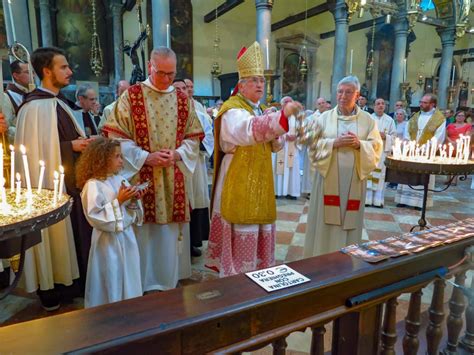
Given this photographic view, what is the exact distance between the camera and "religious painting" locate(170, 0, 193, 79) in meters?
14.2

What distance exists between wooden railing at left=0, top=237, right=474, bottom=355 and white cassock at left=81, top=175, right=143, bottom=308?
1.33 metres

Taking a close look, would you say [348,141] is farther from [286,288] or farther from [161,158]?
[286,288]

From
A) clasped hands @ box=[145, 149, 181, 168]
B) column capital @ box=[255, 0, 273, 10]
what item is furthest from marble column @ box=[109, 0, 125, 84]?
clasped hands @ box=[145, 149, 181, 168]

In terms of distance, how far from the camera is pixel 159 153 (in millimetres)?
2721

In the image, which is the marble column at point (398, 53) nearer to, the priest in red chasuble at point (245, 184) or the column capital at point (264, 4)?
the column capital at point (264, 4)

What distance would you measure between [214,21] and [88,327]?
16.2 m

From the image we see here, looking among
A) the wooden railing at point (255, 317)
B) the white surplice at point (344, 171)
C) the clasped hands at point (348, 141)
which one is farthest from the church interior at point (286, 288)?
the clasped hands at point (348, 141)

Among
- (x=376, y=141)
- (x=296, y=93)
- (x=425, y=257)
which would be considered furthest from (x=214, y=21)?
(x=425, y=257)

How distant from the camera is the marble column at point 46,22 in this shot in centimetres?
1209

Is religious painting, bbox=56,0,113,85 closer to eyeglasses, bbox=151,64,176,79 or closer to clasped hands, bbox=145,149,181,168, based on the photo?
eyeglasses, bbox=151,64,176,79

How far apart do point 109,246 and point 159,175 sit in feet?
2.42

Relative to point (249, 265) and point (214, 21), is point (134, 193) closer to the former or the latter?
point (249, 265)

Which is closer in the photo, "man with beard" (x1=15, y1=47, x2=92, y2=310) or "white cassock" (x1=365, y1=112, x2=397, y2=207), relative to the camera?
"man with beard" (x1=15, y1=47, x2=92, y2=310)

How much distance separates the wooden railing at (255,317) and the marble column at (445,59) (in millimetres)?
17083
